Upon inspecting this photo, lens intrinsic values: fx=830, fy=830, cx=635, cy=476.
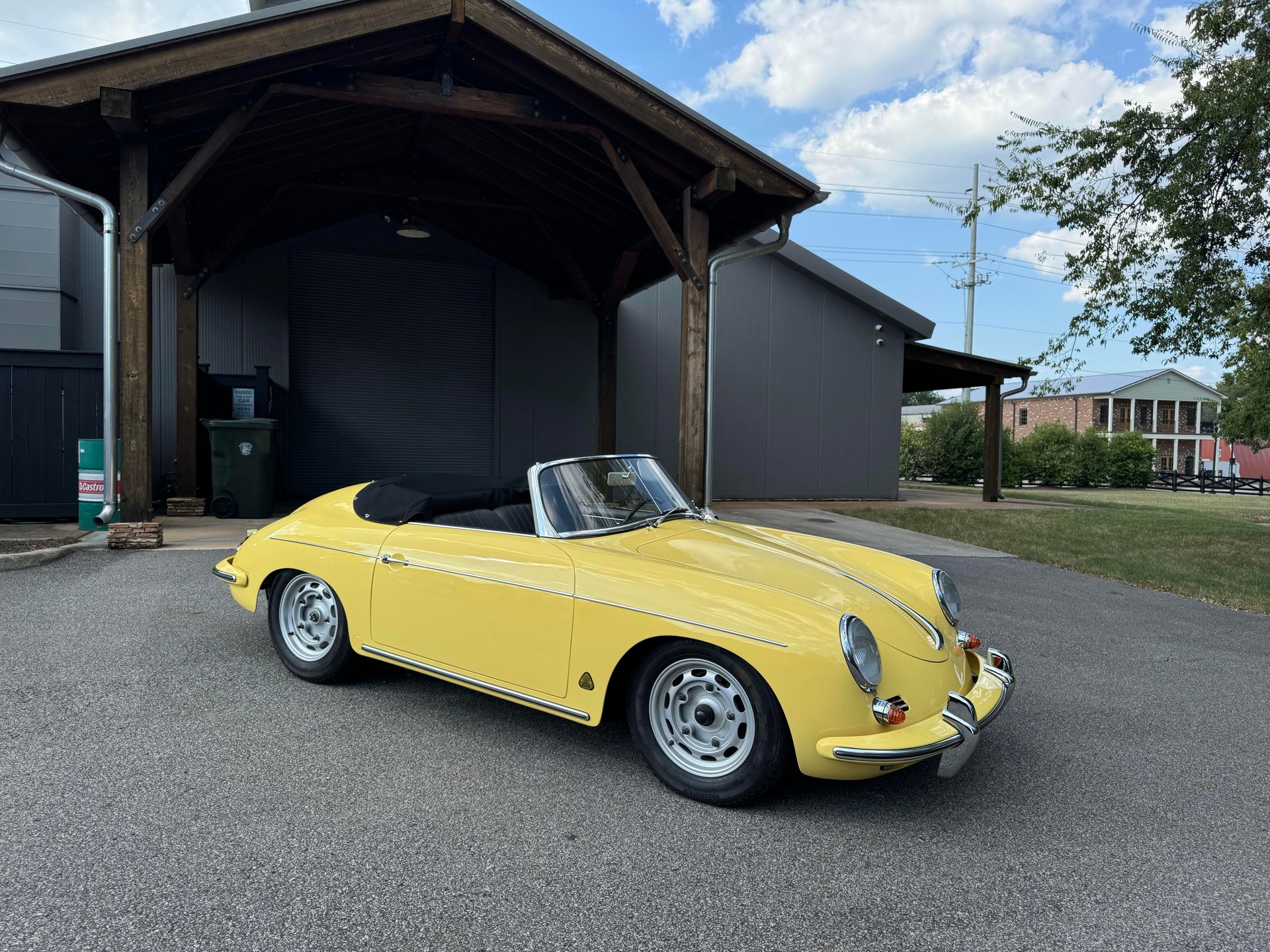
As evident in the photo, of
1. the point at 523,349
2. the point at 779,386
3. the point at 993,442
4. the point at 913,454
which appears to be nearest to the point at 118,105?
the point at 523,349

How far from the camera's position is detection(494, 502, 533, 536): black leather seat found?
3.93 meters

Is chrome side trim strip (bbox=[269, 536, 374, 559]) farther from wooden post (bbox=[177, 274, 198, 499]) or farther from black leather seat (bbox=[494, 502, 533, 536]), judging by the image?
wooden post (bbox=[177, 274, 198, 499])

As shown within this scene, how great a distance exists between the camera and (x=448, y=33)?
777 centimetres

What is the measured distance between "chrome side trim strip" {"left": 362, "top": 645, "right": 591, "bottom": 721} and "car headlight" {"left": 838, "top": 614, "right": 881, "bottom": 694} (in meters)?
1.01

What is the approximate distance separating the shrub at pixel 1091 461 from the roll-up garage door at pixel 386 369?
1063 inches

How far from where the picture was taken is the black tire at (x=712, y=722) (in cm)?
273

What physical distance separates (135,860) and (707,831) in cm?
171

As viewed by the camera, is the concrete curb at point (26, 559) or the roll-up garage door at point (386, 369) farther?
the roll-up garage door at point (386, 369)

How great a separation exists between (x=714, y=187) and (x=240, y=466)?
653cm

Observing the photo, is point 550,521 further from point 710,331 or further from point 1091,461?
point 1091,461

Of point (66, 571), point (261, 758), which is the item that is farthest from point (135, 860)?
point (66, 571)

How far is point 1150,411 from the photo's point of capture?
54500mm

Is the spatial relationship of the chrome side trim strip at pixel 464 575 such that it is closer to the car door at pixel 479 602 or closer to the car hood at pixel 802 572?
the car door at pixel 479 602

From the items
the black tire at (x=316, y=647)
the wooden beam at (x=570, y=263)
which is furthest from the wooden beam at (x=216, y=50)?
the black tire at (x=316, y=647)
